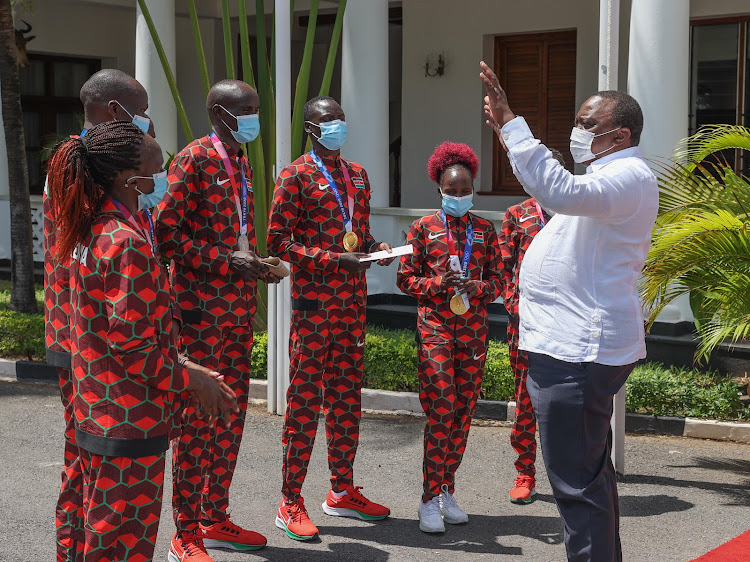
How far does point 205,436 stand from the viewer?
15.5 feet

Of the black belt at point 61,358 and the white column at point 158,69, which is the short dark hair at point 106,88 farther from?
the white column at point 158,69

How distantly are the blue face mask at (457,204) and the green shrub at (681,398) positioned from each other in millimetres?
2788

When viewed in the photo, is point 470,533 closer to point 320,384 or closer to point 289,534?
point 289,534

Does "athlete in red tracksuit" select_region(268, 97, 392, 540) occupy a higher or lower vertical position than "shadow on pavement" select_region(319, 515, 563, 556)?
higher

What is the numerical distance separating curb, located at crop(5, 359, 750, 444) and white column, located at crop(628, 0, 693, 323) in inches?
71.9

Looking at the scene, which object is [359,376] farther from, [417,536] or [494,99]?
[494,99]

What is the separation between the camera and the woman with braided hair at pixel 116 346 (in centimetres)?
323

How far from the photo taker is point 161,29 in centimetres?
1244

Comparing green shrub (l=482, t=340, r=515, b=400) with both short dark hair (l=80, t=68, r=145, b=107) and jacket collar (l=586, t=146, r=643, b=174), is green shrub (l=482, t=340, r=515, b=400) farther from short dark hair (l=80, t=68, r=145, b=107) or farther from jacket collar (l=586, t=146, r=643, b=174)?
short dark hair (l=80, t=68, r=145, b=107)

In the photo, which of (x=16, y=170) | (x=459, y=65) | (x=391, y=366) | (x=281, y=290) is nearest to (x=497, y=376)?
(x=391, y=366)

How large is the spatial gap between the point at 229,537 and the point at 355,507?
2.58 ft

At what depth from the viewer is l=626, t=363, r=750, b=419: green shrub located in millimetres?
7512

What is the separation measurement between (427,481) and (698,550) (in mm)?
1394

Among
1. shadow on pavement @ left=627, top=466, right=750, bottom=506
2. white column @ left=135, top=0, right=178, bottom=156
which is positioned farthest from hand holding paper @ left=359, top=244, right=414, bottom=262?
white column @ left=135, top=0, right=178, bottom=156
